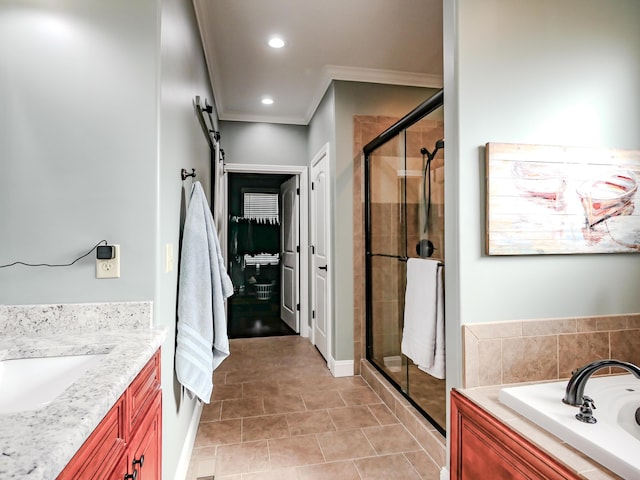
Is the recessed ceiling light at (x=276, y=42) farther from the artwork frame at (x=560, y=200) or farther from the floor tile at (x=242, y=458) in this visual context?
the floor tile at (x=242, y=458)

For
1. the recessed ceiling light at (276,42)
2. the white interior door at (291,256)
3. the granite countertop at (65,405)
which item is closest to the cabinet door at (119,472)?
the granite countertop at (65,405)

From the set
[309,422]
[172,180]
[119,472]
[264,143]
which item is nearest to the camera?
[119,472]

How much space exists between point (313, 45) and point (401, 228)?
1596 mm

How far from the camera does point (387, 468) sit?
6.41ft

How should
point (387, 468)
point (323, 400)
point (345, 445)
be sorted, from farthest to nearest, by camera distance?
point (323, 400), point (345, 445), point (387, 468)

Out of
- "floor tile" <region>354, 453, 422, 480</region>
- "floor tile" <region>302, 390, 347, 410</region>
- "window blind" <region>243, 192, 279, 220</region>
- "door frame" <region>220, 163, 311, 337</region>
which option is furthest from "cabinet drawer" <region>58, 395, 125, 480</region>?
"window blind" <region>243, 192, 279, 220</region>

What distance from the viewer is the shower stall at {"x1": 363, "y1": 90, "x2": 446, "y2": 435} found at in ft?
7.13

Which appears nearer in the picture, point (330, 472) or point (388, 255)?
point (330, 472)

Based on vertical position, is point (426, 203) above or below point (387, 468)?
above

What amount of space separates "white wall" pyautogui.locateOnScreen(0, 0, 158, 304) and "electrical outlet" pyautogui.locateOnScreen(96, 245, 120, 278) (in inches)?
0.8

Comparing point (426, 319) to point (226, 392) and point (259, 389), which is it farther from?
point (226, 392)

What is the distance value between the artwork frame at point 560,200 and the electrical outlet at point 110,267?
4.87ft

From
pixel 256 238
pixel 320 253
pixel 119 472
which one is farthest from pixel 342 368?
pixel 256 238

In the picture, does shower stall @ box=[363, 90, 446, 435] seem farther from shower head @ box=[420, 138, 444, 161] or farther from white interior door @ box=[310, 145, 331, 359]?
white interior door @ box=[310, 145, 331, 359]
